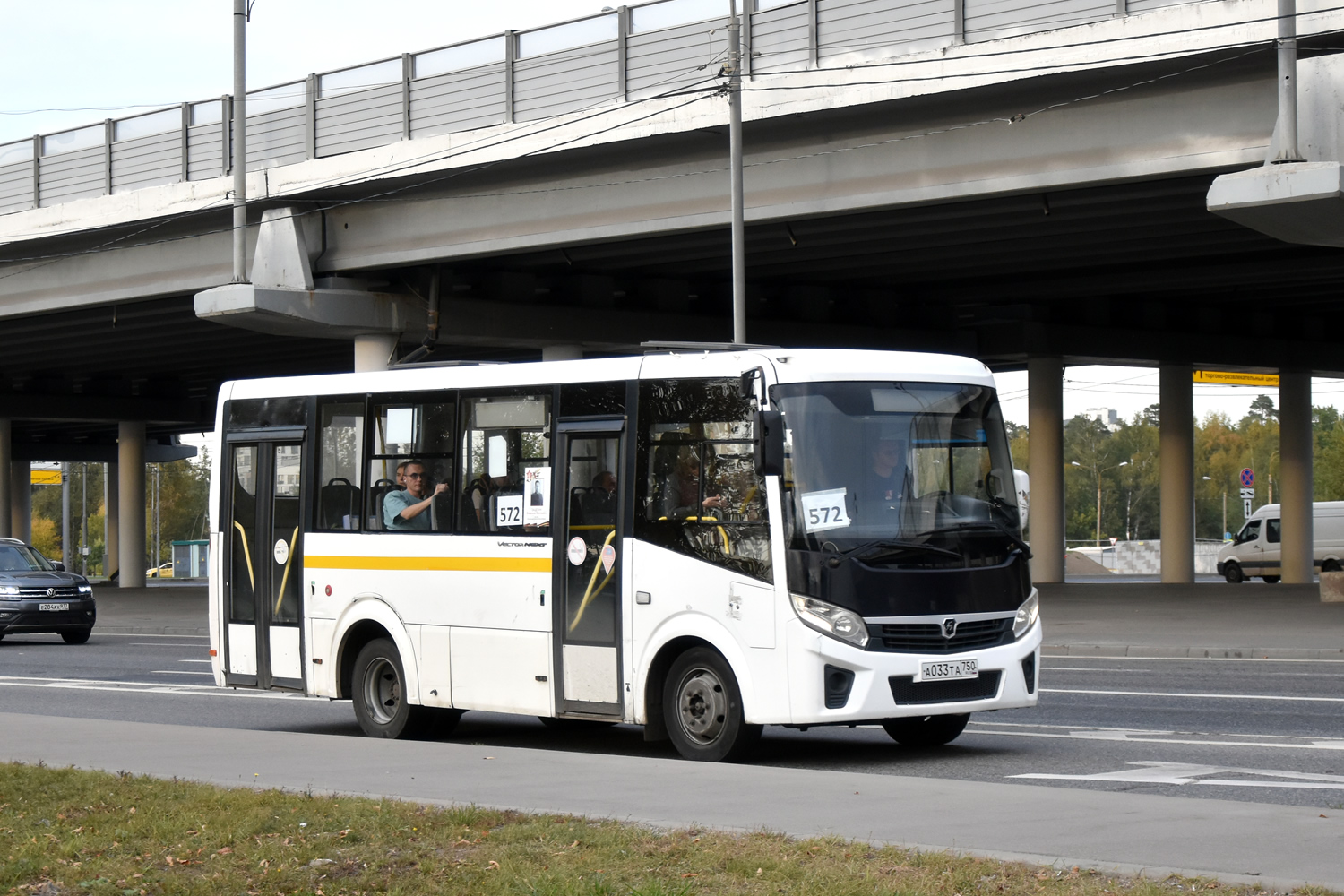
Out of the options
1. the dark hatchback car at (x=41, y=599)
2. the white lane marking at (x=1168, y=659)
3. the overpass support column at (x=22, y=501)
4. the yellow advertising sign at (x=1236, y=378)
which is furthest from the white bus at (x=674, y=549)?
the overpass support column at (x=22, y=501)

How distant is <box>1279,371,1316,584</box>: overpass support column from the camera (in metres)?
47.6

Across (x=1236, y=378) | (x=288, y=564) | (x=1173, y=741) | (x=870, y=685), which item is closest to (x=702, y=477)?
(x=870, y=685)

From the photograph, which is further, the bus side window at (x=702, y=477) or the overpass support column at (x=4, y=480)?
the overpass support column at (x=4, y=480)

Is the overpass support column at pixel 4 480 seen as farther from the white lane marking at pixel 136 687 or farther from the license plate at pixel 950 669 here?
the license plate at pixel 950 669

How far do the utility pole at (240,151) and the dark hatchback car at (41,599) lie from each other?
20.3ft

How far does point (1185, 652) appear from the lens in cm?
2173

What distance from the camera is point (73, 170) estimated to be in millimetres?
34531

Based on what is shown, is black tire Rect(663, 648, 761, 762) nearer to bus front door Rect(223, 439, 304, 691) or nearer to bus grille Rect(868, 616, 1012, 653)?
bus grille Rect(868, 616, 1012, 653)

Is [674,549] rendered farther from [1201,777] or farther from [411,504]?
[1201,777]

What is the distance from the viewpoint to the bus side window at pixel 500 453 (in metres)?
12.8

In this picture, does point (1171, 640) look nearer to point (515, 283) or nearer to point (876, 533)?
point (876, 533)

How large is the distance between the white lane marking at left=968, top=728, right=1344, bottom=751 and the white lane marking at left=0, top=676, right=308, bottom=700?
7779mm

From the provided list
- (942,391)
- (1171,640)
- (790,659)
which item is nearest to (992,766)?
(790,659)

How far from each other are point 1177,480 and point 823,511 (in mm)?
37035
